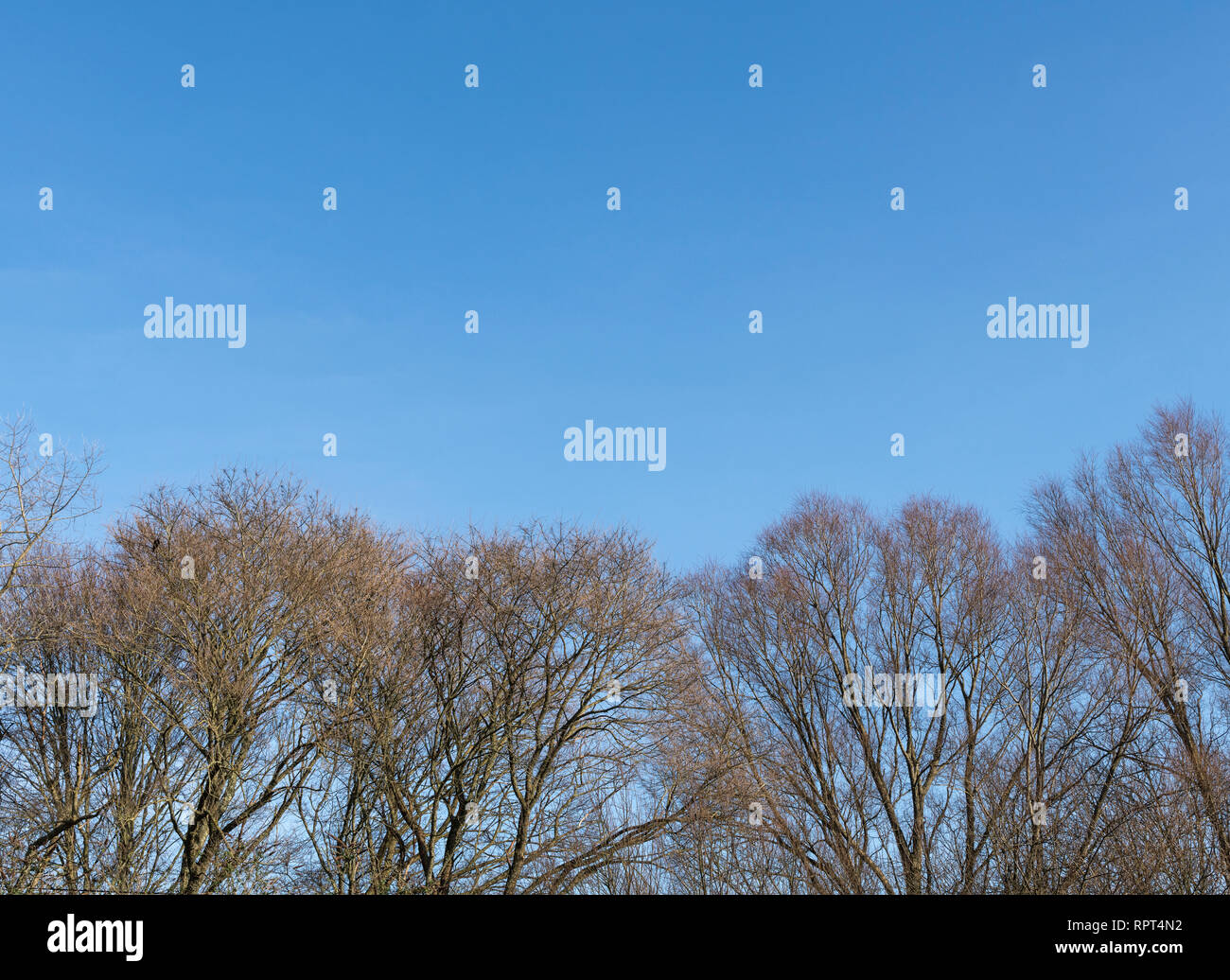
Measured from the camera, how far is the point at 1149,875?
963 inches

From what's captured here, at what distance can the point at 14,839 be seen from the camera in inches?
1019

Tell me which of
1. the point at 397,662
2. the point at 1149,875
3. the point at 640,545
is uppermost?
the point at 640,545

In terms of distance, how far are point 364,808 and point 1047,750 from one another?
2021cm

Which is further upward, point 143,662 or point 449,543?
point 449,543

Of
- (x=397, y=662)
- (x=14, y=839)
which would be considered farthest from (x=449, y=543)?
(x=14, y=839)
